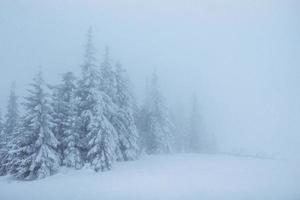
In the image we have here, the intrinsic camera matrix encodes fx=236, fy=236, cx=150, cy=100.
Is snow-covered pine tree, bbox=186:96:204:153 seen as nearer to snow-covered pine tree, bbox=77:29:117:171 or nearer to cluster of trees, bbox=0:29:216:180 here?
cluster of trees, bbox=0:29:216:180

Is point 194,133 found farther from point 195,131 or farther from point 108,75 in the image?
point 108,75

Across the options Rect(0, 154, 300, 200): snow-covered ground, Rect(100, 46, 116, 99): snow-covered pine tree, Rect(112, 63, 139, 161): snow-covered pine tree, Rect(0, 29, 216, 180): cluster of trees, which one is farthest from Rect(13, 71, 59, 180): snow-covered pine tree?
Rect(100, 46, 116, 99): snow-covered pine tree

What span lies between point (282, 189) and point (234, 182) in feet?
9.51

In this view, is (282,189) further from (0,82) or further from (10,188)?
(0,82)

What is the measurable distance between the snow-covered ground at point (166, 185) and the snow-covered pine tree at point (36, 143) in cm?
116

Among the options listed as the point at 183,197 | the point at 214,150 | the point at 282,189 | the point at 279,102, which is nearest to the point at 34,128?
the point at 183,197

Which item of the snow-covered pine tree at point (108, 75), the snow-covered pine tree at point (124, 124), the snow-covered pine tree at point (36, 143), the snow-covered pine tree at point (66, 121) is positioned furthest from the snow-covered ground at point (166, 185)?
the snow-covered pine tree at point (108, 75)

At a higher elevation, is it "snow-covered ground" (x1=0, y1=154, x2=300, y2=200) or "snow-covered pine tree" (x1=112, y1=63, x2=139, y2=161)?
"snow-covered pine tree" (x1=112, y1=63, x2=139, y2=161)

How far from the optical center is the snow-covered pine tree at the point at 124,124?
27.1 meters

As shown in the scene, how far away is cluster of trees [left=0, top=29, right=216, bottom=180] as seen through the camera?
1989 cm

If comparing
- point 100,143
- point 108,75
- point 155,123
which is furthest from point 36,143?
point 155,123

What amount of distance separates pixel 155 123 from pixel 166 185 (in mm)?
22832

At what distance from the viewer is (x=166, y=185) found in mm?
15969

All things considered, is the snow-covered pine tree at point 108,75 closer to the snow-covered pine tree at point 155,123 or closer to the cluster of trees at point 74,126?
the cluster of trees at point 74,126
